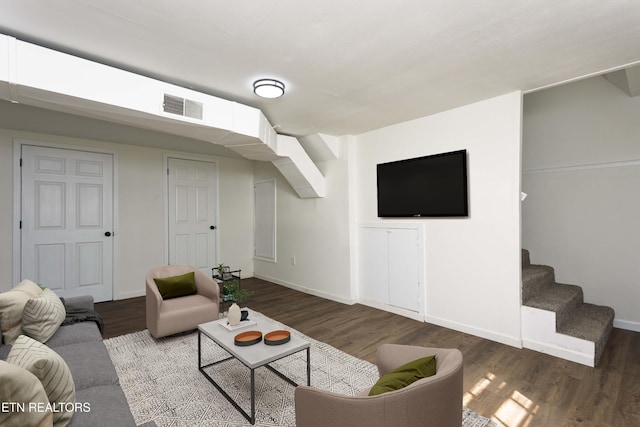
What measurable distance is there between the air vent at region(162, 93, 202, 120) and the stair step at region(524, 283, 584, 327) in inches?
141

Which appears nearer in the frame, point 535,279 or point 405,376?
point 405,376

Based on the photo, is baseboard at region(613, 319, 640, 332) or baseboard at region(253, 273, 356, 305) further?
baseboard at region(253, 273, 356, 305)

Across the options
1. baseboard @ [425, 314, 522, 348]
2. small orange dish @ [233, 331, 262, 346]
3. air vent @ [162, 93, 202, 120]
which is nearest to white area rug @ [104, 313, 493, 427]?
small orange dish @ [233, 331, 262, 346]

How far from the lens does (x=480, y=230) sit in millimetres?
3156

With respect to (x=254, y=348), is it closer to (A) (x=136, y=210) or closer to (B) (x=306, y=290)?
(B) (x=306, y=290)

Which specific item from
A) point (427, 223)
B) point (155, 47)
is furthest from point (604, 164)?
point (155, 47)

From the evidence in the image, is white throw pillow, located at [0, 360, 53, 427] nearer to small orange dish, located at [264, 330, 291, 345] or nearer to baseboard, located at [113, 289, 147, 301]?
small orange dish, located at [264, 330, 291, 345]

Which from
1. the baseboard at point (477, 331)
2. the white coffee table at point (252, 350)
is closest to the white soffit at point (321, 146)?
the baseboard at point (477, 331)

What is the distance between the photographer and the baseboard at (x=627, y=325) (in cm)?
320

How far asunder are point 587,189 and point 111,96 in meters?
4.88

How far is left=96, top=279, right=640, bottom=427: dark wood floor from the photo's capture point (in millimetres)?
1966

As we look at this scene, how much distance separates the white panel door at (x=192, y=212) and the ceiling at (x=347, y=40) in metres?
2.87

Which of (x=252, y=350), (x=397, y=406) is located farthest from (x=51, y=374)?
(x=397, y=406)

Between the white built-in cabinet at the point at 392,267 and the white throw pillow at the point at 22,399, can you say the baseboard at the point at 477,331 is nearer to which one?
the white built-in cabinet at the point at 392,267
